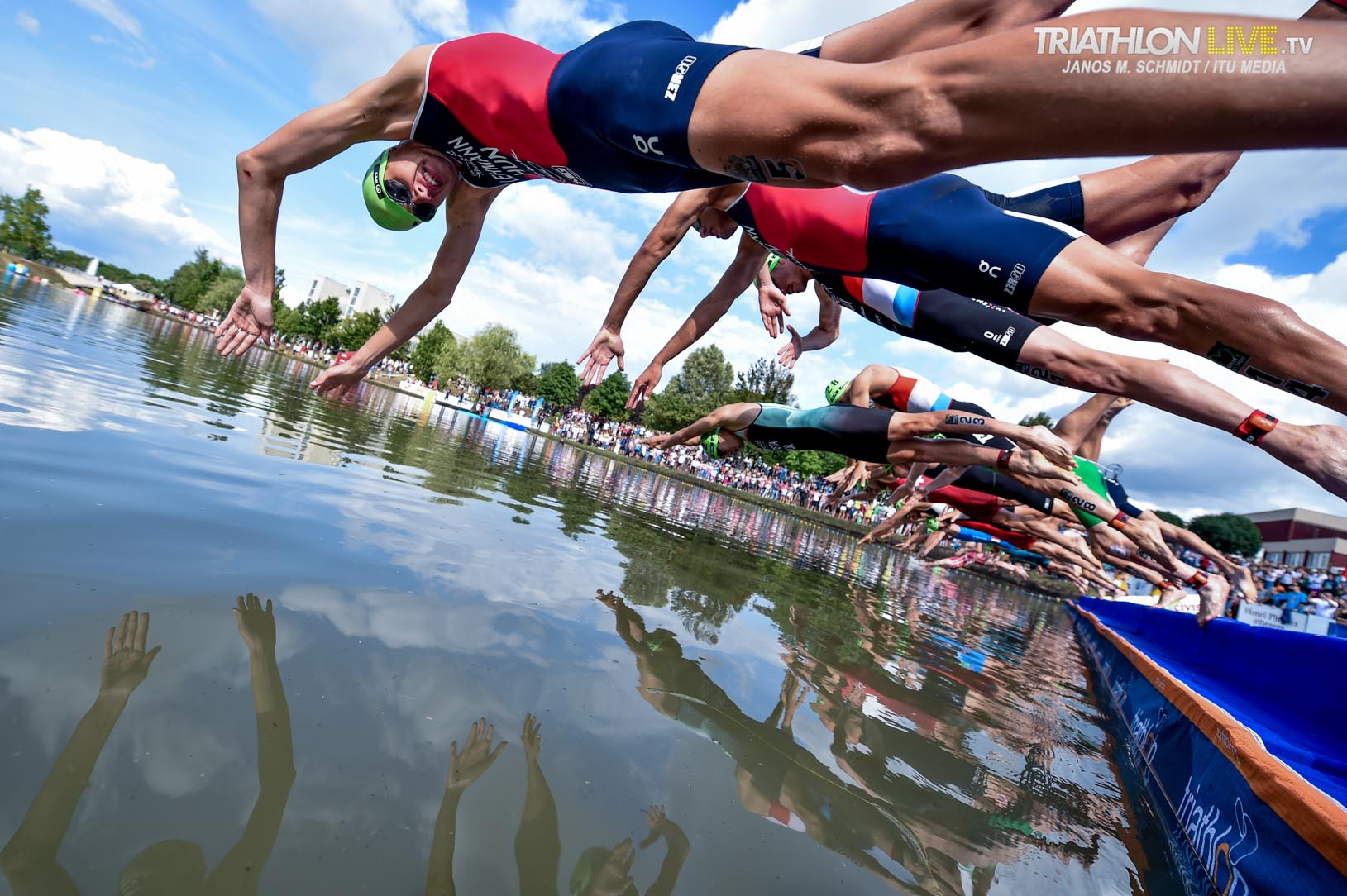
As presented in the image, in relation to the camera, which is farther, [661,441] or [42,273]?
[42,273]

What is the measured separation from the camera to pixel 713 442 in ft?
23.4

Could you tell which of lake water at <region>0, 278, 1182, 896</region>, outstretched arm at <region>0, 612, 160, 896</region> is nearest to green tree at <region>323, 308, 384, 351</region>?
lake water at <region>0, 278, 1182, 896</region>

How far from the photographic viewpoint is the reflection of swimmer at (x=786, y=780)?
1571mm

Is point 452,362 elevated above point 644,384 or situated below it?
above

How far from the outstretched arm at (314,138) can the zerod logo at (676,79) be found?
1.24m

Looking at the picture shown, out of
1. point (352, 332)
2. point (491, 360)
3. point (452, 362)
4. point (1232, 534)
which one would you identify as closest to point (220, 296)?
point (352, 332)

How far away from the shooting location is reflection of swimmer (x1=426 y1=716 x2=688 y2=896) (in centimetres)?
115

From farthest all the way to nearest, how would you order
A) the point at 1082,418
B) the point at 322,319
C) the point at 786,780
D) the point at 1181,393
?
the point at 322,319, the point at 1082,418, the point at 1181,393, the point at 786,780

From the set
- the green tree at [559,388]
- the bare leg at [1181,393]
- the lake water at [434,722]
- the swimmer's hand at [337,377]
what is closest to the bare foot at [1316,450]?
the bare leg at [1181,393]

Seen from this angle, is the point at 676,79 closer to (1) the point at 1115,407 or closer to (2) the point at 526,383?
(1) the point at 1115,407

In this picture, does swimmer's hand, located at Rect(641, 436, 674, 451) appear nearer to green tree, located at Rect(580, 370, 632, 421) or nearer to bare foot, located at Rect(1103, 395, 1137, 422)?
bare foot, located at Rect(1103, 395, 1137, 422)

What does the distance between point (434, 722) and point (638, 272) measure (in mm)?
2471

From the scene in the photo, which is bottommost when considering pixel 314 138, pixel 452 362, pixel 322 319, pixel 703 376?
pixel 314 138

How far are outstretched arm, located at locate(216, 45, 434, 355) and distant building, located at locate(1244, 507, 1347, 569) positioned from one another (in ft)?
204
